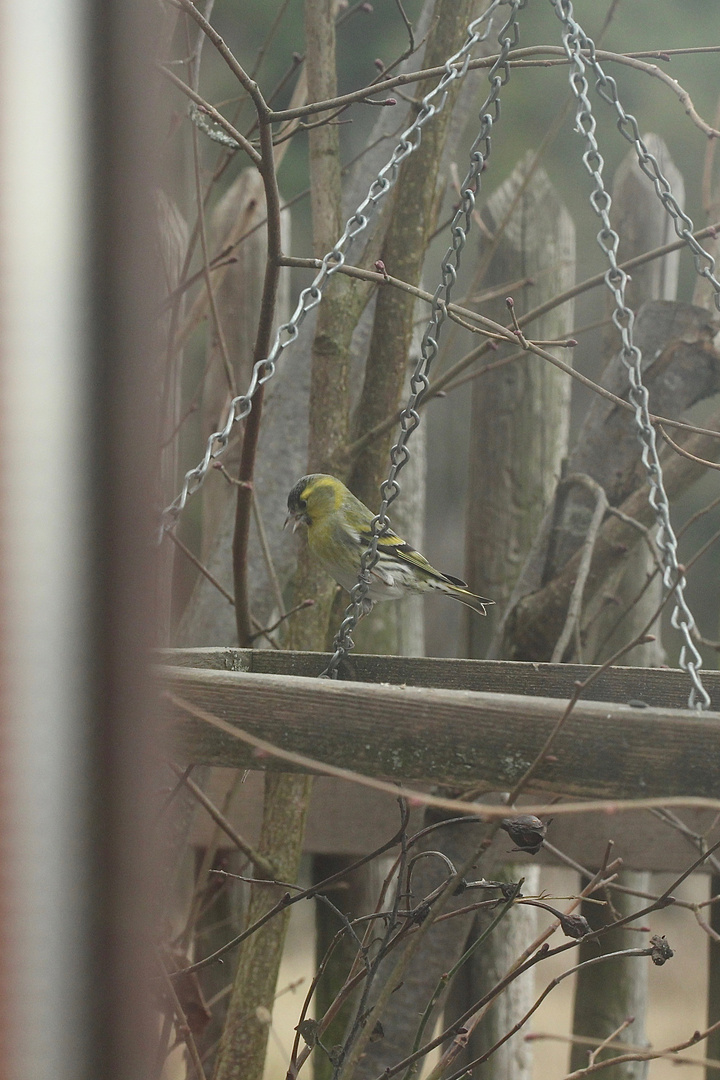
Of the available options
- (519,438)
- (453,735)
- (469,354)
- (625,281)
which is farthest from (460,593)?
(453,735)

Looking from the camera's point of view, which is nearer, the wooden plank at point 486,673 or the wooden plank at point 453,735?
the wooden plank at point 453,735

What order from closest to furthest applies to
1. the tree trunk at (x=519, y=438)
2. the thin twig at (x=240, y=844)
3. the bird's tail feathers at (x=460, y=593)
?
the thin twig at (x=240, y=844)
the bird's tail feathers at (x=460, y=593)
the tree trunk at (x=519, y=438)

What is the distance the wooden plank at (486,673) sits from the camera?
5.71ft

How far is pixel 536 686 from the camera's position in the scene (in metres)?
1.79

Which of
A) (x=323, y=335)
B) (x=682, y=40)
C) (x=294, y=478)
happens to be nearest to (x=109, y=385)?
(x=323, y=335)

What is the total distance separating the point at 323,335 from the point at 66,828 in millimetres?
2220

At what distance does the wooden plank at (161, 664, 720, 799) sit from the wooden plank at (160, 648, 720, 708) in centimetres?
33

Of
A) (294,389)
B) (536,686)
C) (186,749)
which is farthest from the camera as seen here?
(294,389)

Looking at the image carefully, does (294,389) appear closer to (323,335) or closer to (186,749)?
(323,335)

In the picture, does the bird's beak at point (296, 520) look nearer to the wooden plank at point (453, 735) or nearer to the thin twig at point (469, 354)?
the thin twig at point (469, 354)

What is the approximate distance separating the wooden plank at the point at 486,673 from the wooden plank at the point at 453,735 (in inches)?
13.0

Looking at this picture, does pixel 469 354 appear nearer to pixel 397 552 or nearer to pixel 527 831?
pixel 397 552

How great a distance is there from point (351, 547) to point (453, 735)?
1.52m

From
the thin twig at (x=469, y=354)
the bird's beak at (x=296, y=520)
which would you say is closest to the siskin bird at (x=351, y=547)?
the bird's beak at (x=296, y=520)
